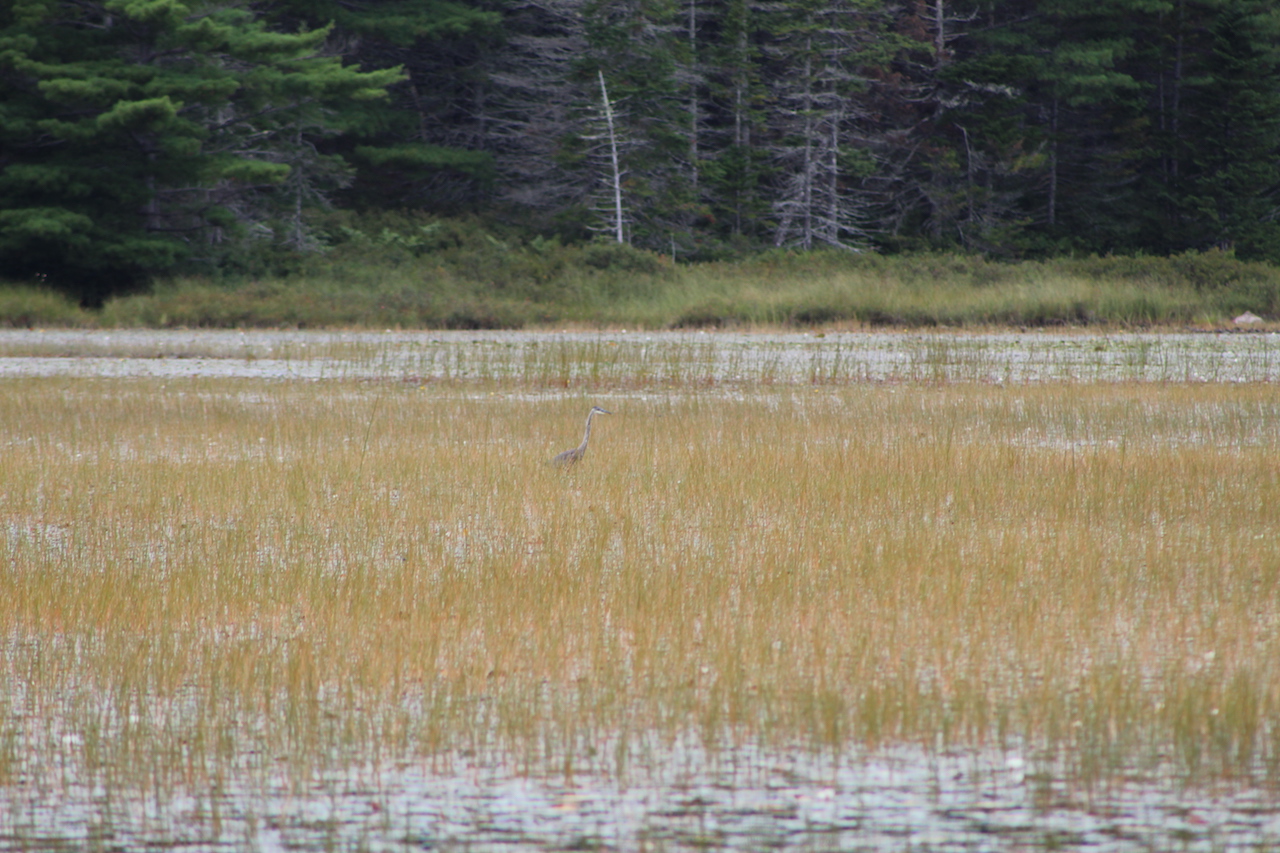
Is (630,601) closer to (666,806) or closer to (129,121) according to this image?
(666,806)

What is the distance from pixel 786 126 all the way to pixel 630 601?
113 feet

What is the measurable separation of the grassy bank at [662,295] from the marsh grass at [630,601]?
1500 cm

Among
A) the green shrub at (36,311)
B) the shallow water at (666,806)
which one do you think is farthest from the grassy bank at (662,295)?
the shallow water at (666,806)

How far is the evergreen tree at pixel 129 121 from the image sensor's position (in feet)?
86.6

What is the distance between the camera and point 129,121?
84.7 feet

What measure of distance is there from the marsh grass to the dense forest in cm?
2260

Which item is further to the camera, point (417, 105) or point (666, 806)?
point (417, 105)

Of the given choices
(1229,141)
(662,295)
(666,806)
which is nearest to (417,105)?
(662,295)

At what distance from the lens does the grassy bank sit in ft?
87.2

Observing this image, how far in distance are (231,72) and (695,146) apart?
1428 centimetres

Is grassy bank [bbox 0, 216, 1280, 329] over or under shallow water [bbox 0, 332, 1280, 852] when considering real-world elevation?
over

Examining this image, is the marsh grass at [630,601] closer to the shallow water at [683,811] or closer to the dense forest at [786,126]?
the shallow water at [683,811]

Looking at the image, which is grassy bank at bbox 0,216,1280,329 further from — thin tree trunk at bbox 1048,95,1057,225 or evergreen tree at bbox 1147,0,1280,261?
thin tree trunk at bbox 1048,95,1057,225

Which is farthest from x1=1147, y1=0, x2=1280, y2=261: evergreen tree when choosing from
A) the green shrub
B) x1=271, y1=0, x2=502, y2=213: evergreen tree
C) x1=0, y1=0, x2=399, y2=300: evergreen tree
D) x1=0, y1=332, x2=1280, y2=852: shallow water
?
x1=0, y1=332, x2=1280, y2=852: shallow water
